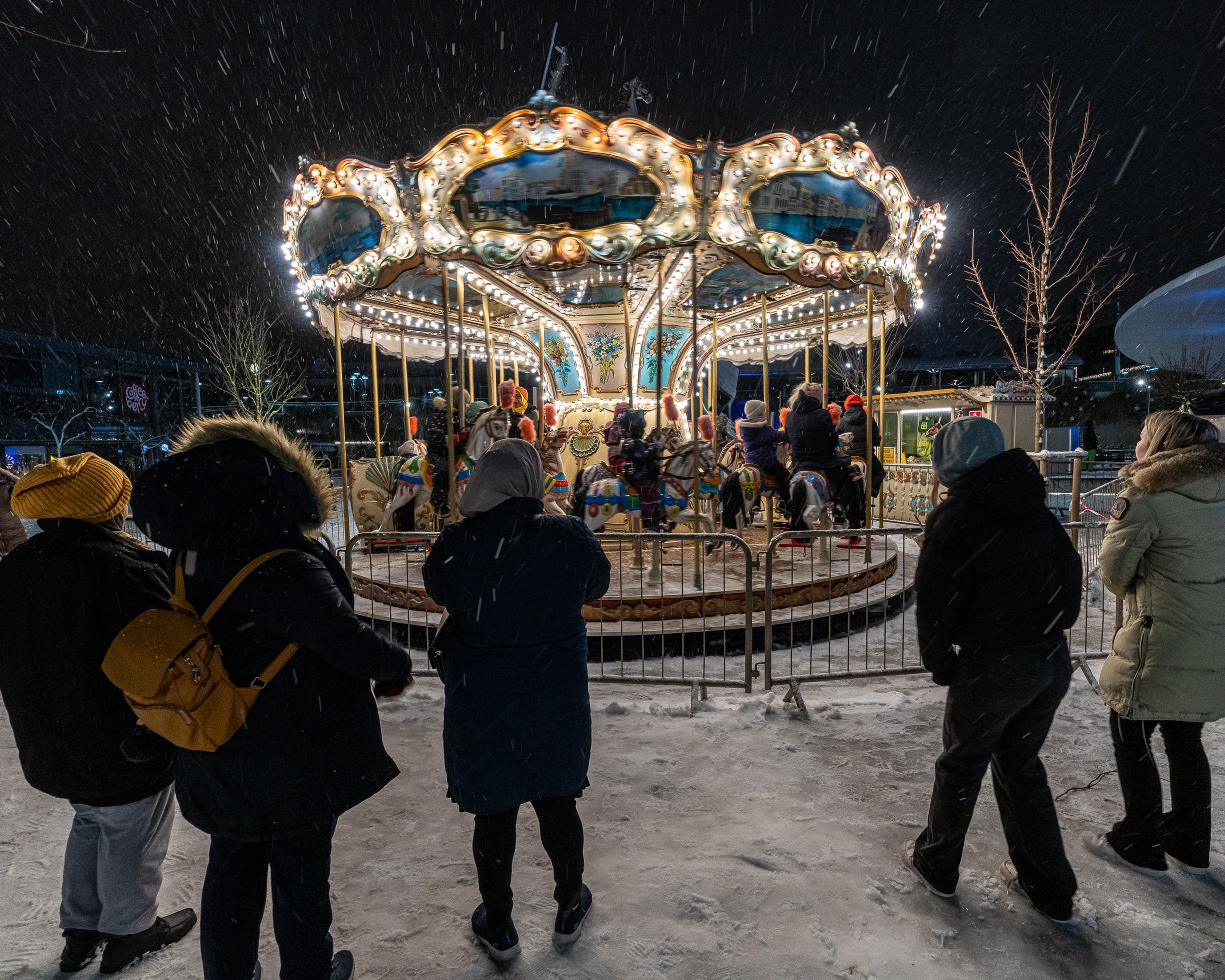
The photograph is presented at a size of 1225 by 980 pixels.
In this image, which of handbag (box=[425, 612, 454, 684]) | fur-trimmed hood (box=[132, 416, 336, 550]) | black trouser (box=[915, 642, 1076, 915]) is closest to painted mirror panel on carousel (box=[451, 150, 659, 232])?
fur-trimmed hood (box=[132, 416, 336, 550])

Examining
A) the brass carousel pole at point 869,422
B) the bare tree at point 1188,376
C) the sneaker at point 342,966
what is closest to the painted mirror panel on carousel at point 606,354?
the brass carousel pole at point 869,422

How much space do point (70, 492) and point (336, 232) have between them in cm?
583

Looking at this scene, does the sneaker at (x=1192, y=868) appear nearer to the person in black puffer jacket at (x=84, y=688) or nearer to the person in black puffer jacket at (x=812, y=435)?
the person in black puffer jacket at (x=84, y=688)

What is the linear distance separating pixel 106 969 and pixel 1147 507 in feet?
13.5

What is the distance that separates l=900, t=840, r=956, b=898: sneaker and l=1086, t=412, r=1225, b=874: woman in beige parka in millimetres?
807

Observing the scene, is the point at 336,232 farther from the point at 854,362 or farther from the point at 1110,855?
the point at 854,362

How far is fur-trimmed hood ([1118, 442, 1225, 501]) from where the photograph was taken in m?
2.55

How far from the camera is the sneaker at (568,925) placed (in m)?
2.32

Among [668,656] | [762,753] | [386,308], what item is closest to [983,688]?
[762,753]

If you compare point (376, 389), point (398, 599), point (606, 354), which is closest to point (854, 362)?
point (606, 354)

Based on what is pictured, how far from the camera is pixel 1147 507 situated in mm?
2621

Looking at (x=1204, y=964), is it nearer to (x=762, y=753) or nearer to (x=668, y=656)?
(x=762, y=753)

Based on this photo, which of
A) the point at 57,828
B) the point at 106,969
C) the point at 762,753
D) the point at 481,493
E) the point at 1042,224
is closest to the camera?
the point at 481,493

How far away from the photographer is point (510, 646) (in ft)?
6.75
